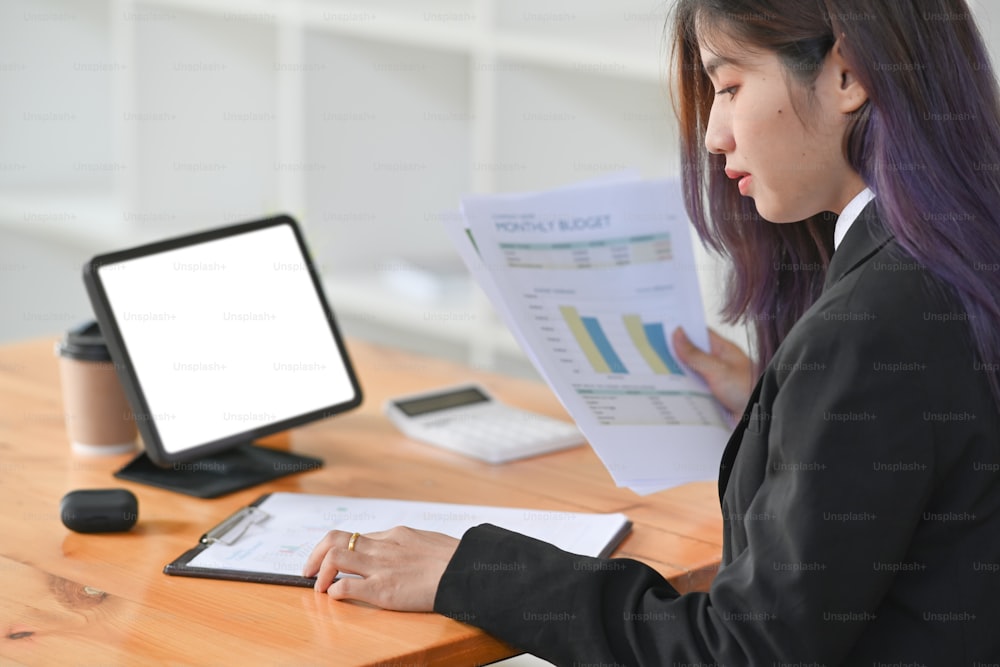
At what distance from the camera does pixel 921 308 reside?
1.04 meters

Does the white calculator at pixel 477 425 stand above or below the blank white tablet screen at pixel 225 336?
below

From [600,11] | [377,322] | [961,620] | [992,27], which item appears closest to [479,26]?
[600,11]

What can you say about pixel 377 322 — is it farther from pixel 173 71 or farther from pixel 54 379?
pixel 54 379

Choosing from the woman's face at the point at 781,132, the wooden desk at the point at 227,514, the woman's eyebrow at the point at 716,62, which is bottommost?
the wooden desk at the point at 227,514

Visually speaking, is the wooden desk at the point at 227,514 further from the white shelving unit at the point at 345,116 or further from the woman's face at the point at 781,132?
the white shelving unit at the point at 345,116

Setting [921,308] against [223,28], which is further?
[223,28]

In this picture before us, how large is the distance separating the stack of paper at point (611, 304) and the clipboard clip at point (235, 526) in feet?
1.15

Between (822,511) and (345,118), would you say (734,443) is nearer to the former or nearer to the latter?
(822,511)

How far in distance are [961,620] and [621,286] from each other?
0.67m

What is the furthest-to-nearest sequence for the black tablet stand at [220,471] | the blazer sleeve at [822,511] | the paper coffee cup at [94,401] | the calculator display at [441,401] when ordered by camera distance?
the calculator display at [441,401]
the paper coffee cup at [94,401]
the black tablet stand at [220,471]
the blazer sleeve at [822,511]

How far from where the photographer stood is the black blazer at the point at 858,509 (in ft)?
3.31

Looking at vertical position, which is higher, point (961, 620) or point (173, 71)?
point (173, 71)

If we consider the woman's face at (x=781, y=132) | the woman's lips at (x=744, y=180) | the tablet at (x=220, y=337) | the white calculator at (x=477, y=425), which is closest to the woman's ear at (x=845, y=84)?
the woman's face at (x=781, y=132)

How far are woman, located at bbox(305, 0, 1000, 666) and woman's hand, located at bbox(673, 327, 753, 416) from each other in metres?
0.41
